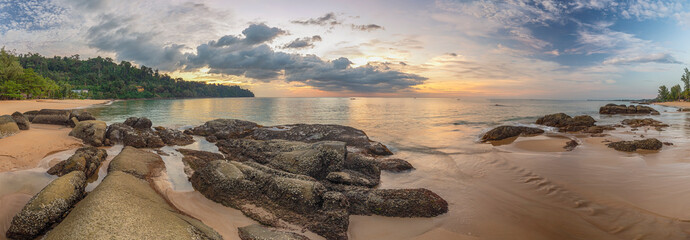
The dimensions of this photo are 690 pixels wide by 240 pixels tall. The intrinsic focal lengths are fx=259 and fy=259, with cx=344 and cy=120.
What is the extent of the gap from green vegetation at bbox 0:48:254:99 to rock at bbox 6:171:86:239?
71858 millimetres

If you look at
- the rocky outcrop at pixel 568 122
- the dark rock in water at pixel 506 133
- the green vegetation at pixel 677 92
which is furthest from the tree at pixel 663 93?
the dark rock in water at pixel 506 133

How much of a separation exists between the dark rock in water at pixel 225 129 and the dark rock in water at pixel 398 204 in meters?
10.8

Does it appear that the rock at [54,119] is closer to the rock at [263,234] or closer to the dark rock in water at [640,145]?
the rock at [263,234]

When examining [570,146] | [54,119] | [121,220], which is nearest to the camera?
[121,220]

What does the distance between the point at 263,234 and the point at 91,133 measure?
38.2ft

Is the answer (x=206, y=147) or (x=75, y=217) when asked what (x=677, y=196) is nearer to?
(x=75, y=217)

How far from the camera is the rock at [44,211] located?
407cm

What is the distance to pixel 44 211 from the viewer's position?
167 inches

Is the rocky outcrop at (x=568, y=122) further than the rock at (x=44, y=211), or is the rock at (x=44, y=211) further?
the rocky outcrop at (x=568, y=122)

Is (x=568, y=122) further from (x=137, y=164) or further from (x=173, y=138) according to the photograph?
(x=173, y=138)

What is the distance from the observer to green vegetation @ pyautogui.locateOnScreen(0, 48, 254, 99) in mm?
51906

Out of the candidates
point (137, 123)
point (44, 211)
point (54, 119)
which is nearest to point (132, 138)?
point (137, 123)

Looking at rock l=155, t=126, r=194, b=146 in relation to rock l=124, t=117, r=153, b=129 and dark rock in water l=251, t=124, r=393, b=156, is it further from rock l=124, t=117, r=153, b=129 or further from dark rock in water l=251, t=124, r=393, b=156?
rock l=124, t=117, r=153, b=129

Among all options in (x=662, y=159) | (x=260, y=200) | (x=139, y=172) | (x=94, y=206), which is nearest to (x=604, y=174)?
(x=662, y=159)
